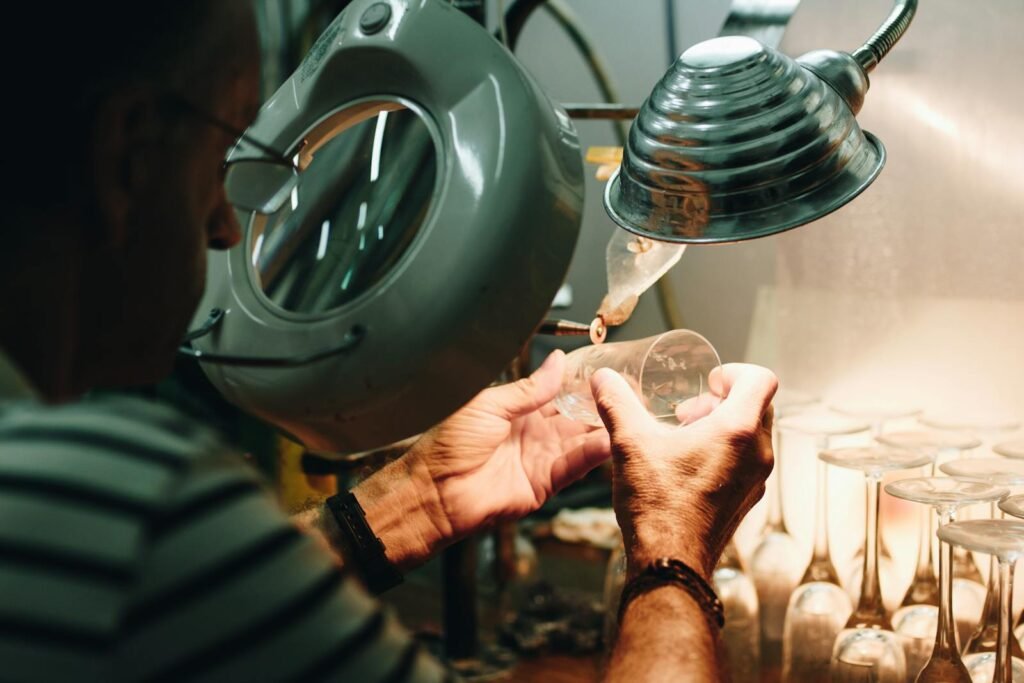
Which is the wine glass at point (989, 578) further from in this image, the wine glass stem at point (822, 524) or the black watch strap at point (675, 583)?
the black watch strap at point (675, 583)

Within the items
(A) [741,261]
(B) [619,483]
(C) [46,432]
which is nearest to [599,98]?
(A) [741,261]

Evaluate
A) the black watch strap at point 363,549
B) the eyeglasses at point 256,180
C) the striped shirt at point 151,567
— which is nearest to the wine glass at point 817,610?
the black watch strap at point 363,549

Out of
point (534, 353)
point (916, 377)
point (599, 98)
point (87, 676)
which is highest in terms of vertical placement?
point (87, 676)

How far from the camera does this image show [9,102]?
54cm

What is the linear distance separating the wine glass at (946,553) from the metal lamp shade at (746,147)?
0.43 m

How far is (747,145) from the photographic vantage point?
77cm

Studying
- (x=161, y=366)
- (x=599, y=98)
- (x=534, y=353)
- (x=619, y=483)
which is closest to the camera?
(x=161, y=366)

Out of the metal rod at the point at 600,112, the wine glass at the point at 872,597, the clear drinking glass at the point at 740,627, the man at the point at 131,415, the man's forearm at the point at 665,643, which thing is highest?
the man at the point at 131,415

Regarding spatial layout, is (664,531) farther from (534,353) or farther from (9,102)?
(534,353)

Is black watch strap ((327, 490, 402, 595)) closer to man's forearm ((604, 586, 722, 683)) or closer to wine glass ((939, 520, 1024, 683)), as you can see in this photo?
man's forearm ((604, 586, 722, 683))

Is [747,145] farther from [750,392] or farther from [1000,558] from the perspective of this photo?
[1000,558]

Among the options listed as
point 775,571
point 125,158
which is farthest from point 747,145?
point 775,571

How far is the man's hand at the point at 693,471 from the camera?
0.96 m

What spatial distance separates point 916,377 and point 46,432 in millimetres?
1325
